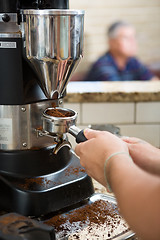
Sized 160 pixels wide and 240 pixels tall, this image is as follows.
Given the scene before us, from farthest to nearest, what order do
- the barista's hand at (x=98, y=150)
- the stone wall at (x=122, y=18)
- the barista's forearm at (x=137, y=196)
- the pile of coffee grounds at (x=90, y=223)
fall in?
1. the stone wall at (x=122, y=18)
2. the pile of coffee grounds at (x=90, y=223)
3. the barista's hand at (x=98, y=150)
4. the barista's forearm at (x=137, y=196)

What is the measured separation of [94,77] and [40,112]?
4.20 feet

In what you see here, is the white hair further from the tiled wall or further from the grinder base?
the grinder base

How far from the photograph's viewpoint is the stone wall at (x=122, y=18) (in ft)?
6.55

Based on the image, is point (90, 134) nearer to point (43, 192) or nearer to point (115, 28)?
point (43, 192)

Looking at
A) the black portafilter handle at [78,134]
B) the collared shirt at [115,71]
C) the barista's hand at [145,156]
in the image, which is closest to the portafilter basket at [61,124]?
the black portafilter handle at [78,134]

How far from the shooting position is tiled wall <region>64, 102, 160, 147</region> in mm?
1571

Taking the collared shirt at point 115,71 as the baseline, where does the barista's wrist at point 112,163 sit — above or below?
above

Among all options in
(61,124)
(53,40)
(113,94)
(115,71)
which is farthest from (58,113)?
(115,71)

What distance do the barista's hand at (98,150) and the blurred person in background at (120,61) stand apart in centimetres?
139

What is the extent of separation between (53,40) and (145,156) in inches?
10.5

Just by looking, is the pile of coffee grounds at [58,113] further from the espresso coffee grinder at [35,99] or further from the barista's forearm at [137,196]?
the barista's forearm at [137,196]

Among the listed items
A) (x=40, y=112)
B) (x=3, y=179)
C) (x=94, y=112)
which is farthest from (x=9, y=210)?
(x=94, y=112)

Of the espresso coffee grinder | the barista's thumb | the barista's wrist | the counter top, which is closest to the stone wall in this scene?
the counter top

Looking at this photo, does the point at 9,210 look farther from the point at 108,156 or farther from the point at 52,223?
the point at 108,156
